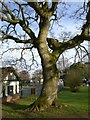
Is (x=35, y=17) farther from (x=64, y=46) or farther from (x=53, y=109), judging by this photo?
(x=53, y=109)

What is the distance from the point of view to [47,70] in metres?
18.9

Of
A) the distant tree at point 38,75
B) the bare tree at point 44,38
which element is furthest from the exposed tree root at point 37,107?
the distant tree at point 38,75

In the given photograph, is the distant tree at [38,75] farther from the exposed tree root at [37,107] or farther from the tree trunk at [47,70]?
the exposed tree root at [37,107]

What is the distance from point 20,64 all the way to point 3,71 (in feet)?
71.7

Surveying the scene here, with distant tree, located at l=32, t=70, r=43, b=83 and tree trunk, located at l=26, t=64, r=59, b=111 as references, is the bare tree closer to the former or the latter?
tree trunk, located at l=26, t=64, r=59, b=111

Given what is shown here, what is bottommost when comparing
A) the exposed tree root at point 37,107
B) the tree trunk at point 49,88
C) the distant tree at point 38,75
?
the exposed tree root at point 37,107

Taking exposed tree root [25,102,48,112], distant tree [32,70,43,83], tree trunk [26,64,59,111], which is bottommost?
Result: exposed tree root [25,102,48,112]

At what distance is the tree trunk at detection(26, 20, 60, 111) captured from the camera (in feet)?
61.2

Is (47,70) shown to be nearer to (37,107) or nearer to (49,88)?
(49,88)

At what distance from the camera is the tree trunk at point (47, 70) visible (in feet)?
61.2

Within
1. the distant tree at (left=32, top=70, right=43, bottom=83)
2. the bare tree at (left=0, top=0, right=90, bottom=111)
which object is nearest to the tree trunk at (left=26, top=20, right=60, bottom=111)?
the bare tree at (left=0, top=0, right=90, bottom=111)

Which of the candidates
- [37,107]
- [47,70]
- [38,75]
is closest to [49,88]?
[47,70]

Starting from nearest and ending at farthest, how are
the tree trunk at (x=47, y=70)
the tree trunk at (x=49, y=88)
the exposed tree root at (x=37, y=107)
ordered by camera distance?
the exposed tree root at (x=37, y=107) → the tree trunk at (x=49, y=88) → the tree trunk at (x=47, y=70)

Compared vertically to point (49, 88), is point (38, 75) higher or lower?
higher
